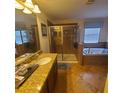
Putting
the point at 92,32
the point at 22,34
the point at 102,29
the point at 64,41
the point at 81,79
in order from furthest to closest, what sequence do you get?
the point at 92,32 → the point at 102,29 → the point at 64,41 → the point at 81,79 → the point at 22,34

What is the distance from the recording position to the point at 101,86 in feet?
9.50

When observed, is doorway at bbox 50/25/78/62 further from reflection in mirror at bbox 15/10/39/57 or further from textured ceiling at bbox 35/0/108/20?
reflection in mirror at bbox 15/10/39/57

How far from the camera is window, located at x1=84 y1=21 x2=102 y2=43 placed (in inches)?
248

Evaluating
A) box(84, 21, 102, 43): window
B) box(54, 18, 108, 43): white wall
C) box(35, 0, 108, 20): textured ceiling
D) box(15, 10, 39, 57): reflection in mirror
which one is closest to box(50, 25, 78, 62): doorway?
box(54, 18, 108, 43): white wall

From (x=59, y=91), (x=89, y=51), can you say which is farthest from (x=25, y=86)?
(x=89, y=51)

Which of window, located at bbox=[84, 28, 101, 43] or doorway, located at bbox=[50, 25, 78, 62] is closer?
doorway, located at bbox=[50, 25, 78, 62]

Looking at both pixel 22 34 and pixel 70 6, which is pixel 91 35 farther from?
pixel 22 34

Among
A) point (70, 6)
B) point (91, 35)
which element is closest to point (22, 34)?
point (70, 6)

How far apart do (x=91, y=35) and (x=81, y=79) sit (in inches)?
144

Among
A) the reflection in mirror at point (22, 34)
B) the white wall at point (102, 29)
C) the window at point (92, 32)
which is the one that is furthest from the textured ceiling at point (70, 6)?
the window at point (92, 32)

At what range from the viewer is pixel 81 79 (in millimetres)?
3348
